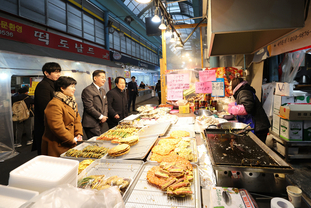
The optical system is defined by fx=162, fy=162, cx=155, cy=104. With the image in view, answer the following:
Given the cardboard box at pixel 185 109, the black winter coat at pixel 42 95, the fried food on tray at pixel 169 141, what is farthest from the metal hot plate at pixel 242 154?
the black winter coat at pixel 42 95

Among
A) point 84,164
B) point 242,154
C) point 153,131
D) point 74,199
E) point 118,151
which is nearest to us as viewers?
point 74,199

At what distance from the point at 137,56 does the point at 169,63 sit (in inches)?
576

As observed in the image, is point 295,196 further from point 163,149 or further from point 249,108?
point 249,108

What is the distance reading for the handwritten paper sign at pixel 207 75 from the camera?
4.18 metres

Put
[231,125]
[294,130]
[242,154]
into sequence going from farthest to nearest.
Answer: [294,130] < [231,125] < [242,154]

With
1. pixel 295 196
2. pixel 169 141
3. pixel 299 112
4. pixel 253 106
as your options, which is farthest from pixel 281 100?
pixel 295 196

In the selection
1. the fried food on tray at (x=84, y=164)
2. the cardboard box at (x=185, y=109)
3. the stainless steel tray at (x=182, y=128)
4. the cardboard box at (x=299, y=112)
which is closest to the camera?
the fried food on tray at (x=84, y=164)

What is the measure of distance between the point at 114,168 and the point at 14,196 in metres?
0.83

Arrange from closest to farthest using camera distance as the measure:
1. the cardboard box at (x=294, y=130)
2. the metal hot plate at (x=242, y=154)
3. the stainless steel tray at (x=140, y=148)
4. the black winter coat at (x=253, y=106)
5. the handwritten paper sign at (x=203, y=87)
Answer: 1. the metal hot plate at (x=242, y=154)
2. the stainless steel tray at (x=140, y=148)
3. the black winter coat at (x=253, y=106)
4. the cardboard box at (x=294, y=130)
5. the handwritten paper sign at (x=203, y=87)

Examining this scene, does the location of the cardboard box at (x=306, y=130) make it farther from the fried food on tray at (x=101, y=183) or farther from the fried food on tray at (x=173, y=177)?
the fried food on tray at (x=101, y=183)

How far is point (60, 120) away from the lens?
2189 millimetres

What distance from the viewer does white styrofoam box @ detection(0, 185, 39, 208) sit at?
81 cm

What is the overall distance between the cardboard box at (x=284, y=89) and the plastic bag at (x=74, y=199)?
4913 mm

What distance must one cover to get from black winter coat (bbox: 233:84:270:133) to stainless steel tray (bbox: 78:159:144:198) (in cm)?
212
